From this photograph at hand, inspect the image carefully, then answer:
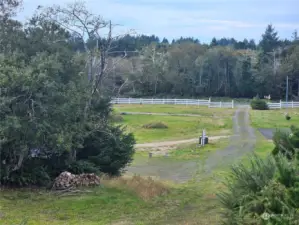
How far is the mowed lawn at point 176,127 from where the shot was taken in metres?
35.6

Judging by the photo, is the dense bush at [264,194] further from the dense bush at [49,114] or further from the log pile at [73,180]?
the log pile at [73,180]

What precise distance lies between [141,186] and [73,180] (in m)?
2.21

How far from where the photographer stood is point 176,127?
1561 inches

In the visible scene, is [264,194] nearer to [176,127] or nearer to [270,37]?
[176,127]

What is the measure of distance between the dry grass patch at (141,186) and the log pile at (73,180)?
1.61 feet

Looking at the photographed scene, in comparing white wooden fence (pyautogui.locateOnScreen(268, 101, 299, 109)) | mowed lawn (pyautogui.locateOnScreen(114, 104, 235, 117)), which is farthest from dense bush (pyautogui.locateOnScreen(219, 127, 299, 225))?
white wooden fence (pyautogui.locateOnScreen(268, 101, 299, 109))

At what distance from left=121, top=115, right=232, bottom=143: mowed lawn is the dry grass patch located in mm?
17424

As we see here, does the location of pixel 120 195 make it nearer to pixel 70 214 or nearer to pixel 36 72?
pixel 70 214

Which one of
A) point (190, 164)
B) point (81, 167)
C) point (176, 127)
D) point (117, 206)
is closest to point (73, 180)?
point (81, 167)

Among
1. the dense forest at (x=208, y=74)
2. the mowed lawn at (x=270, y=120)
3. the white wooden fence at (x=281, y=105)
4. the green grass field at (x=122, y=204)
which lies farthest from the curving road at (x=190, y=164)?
the dense forest at (x=208, y=74)

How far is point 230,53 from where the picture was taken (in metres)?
77.4

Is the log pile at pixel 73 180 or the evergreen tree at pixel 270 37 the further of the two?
the evergreen tree at pixel 270 37

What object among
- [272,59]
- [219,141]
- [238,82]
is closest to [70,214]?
[219,141]

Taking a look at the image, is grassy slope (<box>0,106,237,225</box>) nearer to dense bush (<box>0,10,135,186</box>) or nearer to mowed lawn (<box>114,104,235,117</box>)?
dense bush (<box>0,10,135,186</box>)
